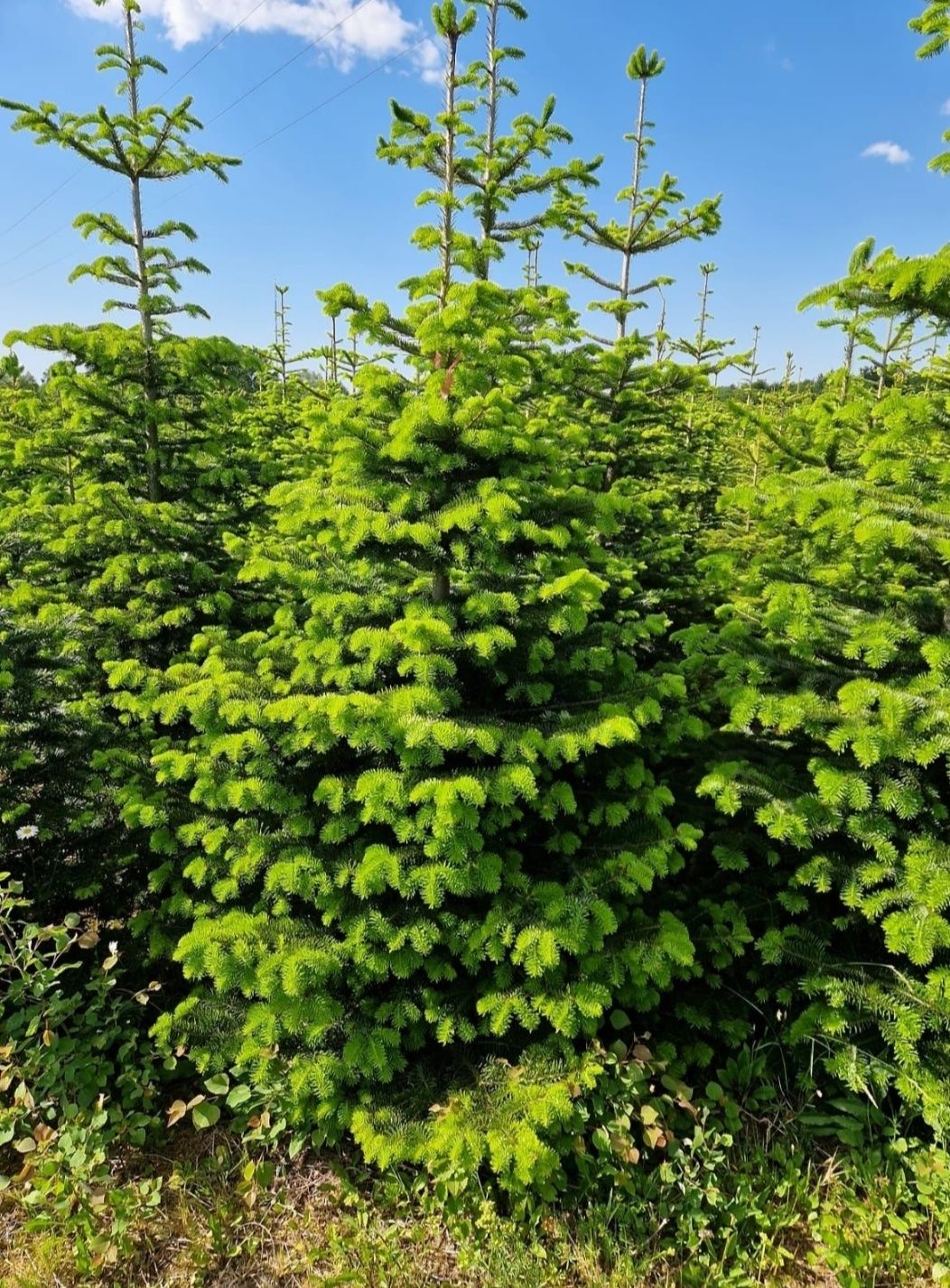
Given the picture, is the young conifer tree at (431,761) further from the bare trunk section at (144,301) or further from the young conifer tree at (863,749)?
the bare trunk section at (144,301)

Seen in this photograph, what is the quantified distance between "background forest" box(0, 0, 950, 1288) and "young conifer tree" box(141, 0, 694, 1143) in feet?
0.09

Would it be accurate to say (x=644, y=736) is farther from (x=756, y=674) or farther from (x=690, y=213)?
(x=690, y=213)

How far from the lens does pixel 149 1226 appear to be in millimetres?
3484

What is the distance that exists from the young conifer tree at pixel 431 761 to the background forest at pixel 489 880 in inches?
1.0

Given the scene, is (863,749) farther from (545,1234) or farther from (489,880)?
(545,1234)

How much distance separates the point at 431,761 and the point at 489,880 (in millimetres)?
664

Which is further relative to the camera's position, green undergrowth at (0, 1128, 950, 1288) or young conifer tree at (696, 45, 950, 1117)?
young conifer tree at (696, 45, 950, 1117)

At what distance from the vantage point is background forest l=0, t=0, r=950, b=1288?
3326mm

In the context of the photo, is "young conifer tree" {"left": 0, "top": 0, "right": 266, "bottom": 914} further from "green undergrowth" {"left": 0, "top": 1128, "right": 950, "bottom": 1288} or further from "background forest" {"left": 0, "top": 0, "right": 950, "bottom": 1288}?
"green undergrowth" {"left": 0, "top": 1128, "right": 950, "bottom": 1288}

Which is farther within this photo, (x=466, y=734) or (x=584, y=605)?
(x=584, y=605)

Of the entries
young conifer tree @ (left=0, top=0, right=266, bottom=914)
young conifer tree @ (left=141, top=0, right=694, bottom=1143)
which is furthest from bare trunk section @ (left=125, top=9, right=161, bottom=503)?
young conifer tree @ (left=141, top=0, right=694, bottom=1143)

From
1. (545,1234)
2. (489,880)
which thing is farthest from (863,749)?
(545,1234)

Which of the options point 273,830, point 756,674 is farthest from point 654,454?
point 273,830

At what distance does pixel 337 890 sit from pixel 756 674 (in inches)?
108
